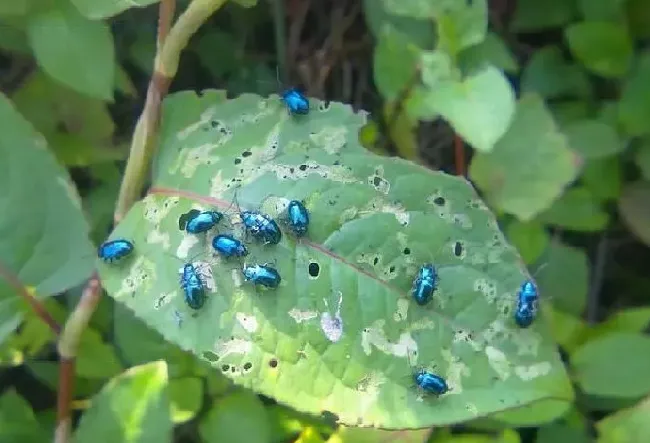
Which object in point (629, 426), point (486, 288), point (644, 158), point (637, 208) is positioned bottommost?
point (629, 426)

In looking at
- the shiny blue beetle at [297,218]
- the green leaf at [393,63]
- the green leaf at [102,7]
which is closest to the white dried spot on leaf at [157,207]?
the shiny blue beetle at [297,218]

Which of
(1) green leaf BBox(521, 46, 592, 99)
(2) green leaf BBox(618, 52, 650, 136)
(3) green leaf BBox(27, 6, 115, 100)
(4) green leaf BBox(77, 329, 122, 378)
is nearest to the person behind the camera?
(3) green leaf BBox(27, 6, 115, 100)

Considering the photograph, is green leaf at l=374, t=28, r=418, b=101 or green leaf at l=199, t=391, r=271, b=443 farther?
green leaf at l=374, t=28, r=418, b=101

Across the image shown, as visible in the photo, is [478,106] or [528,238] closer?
[478,106]

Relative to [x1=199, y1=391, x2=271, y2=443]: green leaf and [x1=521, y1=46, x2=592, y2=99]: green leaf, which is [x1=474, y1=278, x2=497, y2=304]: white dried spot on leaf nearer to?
[x1=199, y1=391, x2=271, y2=443]: green leaf

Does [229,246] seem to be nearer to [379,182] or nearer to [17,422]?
[379,182]

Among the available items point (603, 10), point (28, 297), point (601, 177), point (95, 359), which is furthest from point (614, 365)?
point (28, 297)

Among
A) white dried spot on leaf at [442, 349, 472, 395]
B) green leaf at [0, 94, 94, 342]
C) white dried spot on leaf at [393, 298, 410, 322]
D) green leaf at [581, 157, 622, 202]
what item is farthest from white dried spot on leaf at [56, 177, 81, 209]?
green leaf at [581, 157, 622, 202]
